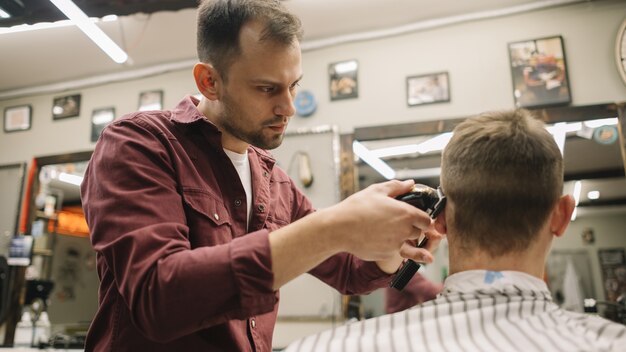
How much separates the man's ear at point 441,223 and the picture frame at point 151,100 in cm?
382

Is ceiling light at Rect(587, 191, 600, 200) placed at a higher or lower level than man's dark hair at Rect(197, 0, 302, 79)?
lower

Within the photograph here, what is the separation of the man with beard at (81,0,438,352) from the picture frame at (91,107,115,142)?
359 cm

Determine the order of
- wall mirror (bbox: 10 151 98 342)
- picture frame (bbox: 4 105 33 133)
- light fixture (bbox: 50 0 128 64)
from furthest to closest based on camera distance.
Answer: wall mirror (bbox: 10 151 98 342) → picture frame (bbox: 4 105 33 133) → light fixture (bbox: 50 0 128 64)

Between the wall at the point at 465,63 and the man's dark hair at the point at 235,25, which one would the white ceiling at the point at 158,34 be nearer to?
the wall at the point at 465,63

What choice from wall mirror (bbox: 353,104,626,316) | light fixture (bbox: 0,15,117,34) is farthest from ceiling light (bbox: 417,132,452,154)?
light fixture (bbox: 0,15,117,34)

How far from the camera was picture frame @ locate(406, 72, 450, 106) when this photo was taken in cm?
371

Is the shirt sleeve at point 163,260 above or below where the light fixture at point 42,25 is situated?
below

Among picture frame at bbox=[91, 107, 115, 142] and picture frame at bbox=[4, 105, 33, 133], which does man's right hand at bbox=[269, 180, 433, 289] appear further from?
picture frame at bbox=[4, 105, 33, 133]

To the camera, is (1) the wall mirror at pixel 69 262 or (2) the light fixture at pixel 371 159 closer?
(2) the light fixture at pixel 371 159

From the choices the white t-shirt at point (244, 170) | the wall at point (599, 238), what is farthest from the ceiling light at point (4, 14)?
the wall at point (599, 238)

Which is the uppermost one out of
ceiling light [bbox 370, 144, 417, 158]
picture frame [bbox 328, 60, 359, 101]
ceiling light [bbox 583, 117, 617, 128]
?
picture frame [bbox 328, 60, 359, 101]

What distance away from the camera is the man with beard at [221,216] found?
89 centimetres

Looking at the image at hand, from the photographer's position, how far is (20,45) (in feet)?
Answer: 13.8

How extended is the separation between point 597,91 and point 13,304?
17.8ft
